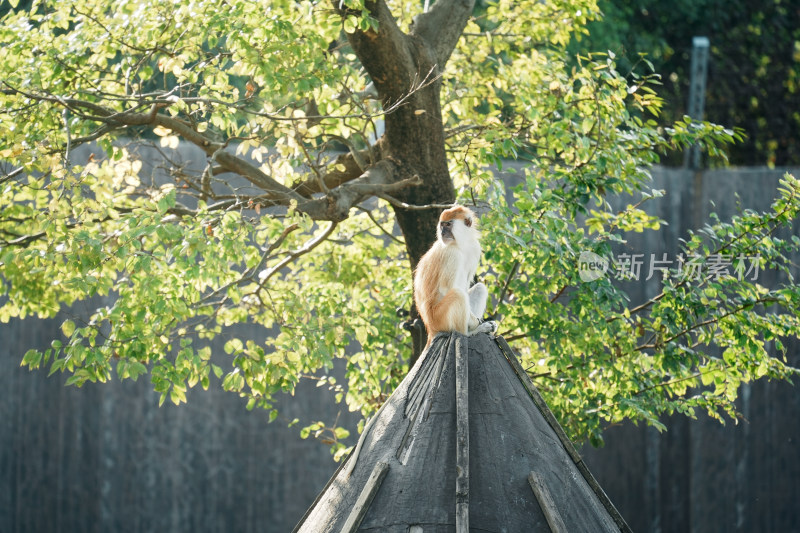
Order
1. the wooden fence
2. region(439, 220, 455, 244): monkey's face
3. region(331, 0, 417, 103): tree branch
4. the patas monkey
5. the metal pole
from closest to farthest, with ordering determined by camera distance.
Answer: the patas monkey < region(439, 220, 455, 244): monkey's face < region(331, 0, 417, 103): tree branch < the wooden fence < the metal pole

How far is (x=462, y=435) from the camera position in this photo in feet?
12.3

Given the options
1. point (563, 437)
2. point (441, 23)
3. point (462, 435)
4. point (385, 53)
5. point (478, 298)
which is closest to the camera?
point (462, 435)

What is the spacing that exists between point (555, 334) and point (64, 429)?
5.56m

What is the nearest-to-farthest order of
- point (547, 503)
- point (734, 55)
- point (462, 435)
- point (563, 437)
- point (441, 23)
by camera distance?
point (547, 503)
point (462, 435)
point (563, 437)
point (441, 23)
point (734, 55)

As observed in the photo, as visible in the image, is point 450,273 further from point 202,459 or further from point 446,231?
point 202,459

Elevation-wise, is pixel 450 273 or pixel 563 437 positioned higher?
pixel 450 273

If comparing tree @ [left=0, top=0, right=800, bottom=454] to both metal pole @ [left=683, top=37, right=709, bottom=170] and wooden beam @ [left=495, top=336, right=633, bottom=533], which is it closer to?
wooden beam @ [left=495, top=336, right=633, bottom=533]

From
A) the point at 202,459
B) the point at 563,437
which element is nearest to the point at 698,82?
the point at 202,459

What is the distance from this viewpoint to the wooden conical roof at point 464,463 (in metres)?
3.63

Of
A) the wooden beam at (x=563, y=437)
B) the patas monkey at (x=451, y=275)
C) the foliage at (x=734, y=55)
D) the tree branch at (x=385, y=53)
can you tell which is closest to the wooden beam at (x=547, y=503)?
the wooden beam at (x=563, y=437)

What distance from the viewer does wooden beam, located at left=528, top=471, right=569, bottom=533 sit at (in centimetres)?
354

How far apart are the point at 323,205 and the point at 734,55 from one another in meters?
8.53

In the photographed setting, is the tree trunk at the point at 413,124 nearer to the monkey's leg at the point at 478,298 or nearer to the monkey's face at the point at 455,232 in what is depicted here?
the monkey's leg at the point at 478,298

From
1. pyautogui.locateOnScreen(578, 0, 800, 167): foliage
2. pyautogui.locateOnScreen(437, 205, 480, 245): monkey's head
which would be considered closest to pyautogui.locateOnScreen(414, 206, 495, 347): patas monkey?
pyautogui.locateOnScreen(437, 205, 480, 245): monkey's head
